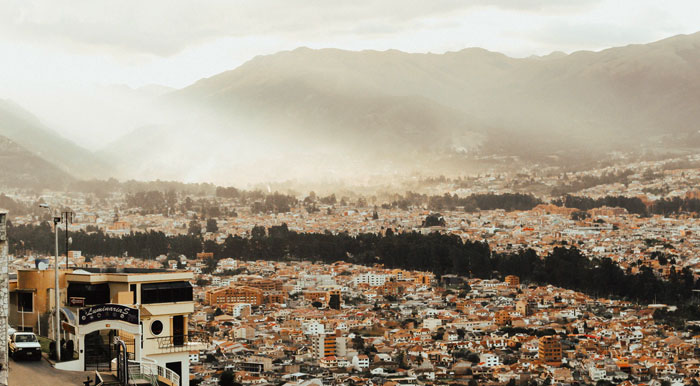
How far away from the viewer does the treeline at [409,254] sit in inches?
2884

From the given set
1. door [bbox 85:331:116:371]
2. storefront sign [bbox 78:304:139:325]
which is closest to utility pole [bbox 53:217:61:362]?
door [bbox 85:331:116:371]

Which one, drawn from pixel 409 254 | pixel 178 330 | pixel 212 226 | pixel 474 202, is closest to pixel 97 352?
pixel 178 330

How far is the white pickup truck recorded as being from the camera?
13555 millimetres

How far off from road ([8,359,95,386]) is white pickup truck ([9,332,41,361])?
87 mm

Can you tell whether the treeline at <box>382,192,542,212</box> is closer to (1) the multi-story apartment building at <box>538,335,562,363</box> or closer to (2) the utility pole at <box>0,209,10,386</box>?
(1) the multi-story apartment building at <box>538,335,562,363</box>

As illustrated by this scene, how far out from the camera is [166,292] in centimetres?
1656

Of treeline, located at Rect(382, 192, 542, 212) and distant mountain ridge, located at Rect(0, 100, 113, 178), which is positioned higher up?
distant mountain ridge, located at Rect(0, 100, 113, 178)

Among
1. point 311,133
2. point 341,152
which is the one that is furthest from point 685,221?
point 311,133

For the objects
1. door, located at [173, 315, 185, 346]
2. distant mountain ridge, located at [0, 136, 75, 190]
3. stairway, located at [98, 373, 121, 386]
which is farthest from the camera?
distant mountain ridge, located at [0, 136, 75, 190]

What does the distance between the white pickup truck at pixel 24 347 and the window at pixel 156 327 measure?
8.43ft

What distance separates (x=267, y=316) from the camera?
203ft

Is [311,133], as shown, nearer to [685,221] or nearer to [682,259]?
[685,221]

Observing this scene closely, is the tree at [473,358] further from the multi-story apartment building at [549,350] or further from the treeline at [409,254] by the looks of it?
the treeline at [409,254]

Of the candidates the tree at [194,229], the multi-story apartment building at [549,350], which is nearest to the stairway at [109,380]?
the multi-story apartment building at [549,350]
